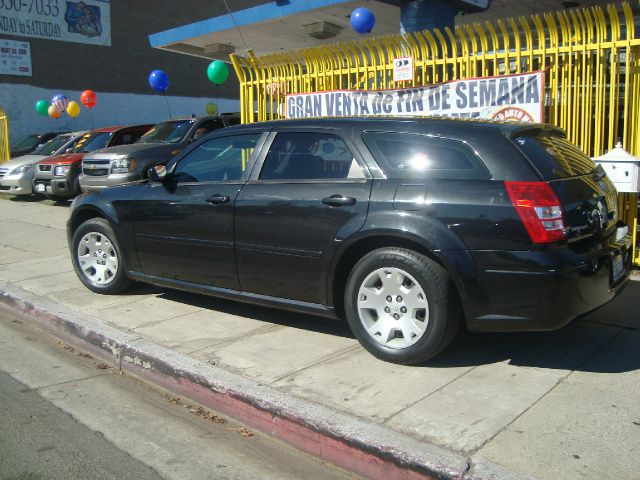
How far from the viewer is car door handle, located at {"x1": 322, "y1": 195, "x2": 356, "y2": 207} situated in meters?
4.42

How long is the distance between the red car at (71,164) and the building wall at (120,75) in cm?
1327

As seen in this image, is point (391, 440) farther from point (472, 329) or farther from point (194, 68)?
point (194, 68)

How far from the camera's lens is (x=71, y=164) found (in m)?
13.7

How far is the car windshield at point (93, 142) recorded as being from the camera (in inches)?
567

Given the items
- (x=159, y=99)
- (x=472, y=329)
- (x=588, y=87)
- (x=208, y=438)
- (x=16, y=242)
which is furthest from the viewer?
(x=159, y=99)

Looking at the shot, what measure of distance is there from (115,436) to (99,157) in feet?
29.9

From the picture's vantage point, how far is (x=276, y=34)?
579 inches

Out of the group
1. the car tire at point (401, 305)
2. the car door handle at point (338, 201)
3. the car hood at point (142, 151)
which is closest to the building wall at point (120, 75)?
the car hood at point (142, 151)

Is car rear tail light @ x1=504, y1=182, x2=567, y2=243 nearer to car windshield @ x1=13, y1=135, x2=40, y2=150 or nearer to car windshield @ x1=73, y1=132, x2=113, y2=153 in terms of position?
car windshield @ x1=73, y1=132, x2=113, y2=153

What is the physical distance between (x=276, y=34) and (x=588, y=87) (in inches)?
375

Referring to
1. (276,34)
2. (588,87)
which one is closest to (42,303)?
(588,87)

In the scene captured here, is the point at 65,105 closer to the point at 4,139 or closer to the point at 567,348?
the point at 4,139

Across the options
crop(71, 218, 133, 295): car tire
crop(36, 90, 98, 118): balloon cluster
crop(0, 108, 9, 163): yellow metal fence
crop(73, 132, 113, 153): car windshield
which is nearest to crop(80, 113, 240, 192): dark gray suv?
crop(73, 132, 113, 153): car windshield

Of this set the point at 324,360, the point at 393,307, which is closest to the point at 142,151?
the point at 324,360
